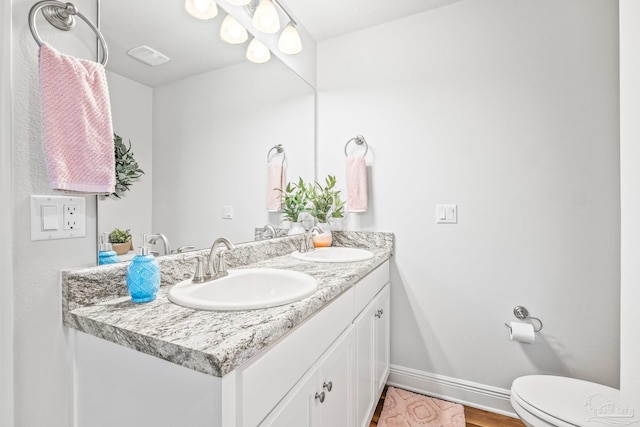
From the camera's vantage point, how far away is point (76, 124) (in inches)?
31.9

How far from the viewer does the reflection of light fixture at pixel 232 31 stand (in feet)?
4.71

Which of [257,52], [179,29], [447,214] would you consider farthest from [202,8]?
[447,214]

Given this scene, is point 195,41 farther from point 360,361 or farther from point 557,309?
point 557,309

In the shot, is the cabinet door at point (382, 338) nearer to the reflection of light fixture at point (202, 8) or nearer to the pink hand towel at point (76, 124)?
the pink hand towel at point (76, 124)

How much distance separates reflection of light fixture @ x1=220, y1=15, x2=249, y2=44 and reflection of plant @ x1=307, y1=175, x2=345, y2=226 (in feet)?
3.06

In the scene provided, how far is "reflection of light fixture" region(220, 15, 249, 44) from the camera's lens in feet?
4.71

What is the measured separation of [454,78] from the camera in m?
1.79

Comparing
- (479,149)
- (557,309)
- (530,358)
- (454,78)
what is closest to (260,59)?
(454,78)

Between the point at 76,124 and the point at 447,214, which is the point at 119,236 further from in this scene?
the point at 447,214

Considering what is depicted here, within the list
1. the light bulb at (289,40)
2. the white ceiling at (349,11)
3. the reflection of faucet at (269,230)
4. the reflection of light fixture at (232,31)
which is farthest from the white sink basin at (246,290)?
the white ceiling at (349,11)

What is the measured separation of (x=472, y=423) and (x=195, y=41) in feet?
7.59

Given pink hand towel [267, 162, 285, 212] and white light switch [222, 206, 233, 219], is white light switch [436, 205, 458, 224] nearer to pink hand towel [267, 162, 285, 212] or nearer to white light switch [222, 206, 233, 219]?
pink hand towel [267, 162, 285, 212]
